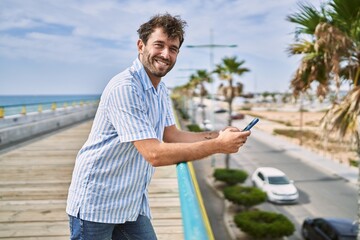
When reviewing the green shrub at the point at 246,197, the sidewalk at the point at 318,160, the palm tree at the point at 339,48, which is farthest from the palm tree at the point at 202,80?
the palm tree at the point at 339,48

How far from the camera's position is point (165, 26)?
5.93 feet

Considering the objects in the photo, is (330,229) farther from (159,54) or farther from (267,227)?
(159,54)

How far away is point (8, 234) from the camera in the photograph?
3277mm

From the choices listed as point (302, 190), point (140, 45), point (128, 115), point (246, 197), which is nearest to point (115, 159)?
point (128, 115)

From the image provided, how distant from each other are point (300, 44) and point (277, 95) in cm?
14775

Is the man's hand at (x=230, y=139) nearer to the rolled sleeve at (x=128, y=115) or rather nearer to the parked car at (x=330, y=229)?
the rolled sleeve at (x=128, y=115)

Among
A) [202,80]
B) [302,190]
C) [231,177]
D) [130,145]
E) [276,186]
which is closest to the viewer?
[130,145]

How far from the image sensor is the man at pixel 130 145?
1611 millimetres

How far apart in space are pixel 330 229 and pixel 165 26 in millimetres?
13439

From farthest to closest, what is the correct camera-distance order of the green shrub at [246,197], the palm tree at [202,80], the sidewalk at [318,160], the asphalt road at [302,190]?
A: the palm tree at [202,80]
the sidewalk at [318,160]
the asphalt road at [302,190]
the green shrub at [246,197]

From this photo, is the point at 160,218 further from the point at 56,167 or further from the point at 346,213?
the point at 346,213

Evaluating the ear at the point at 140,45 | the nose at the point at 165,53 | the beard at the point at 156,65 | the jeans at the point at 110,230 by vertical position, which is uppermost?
the ear at the point at 140,45

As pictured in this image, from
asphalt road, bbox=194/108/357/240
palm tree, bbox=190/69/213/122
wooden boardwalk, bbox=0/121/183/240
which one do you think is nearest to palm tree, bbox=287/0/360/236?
wooden boardwalk, bbox=0/121/183/240

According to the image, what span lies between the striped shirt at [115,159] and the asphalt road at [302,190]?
13420 mm
